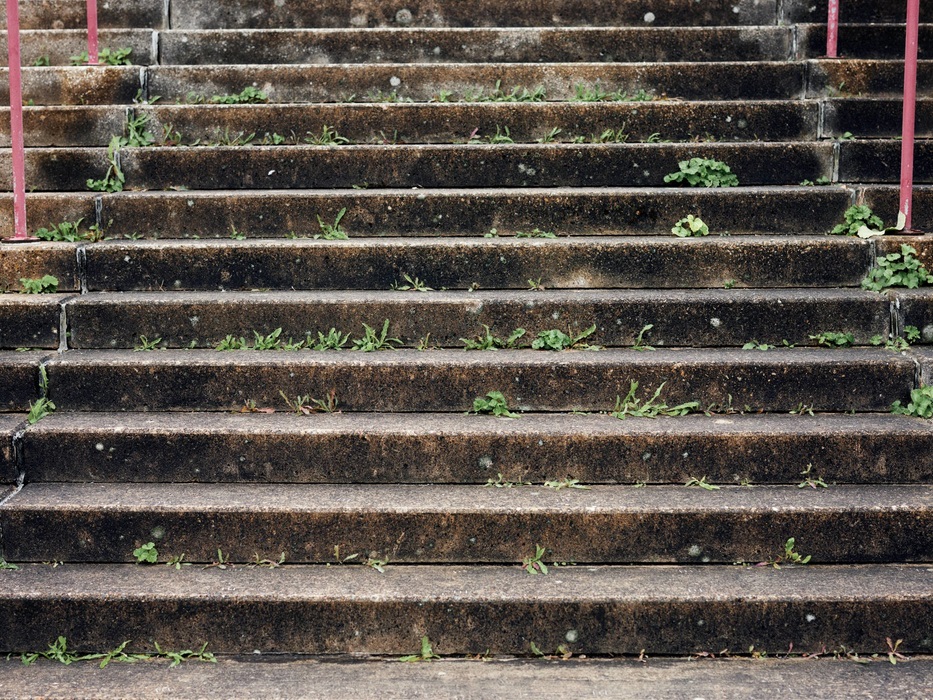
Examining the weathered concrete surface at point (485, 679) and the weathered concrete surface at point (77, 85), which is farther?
the weathered concrete surface at point (77, 85)

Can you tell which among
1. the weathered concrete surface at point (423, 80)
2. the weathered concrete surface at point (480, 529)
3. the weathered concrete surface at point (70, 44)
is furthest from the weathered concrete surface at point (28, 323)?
the weathered concrete surface at point (70, 44)

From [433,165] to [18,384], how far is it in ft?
6.57

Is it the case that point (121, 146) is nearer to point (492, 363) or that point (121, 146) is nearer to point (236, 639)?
point (492, 363)

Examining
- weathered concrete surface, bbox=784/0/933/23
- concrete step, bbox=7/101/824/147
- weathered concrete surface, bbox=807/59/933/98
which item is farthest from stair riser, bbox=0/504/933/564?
weathered concrete surface, bbox=784/0/933/23

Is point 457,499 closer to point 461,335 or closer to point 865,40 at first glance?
point 461,335

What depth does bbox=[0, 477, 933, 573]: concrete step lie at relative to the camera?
3.20 m

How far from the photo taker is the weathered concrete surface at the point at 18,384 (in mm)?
3643

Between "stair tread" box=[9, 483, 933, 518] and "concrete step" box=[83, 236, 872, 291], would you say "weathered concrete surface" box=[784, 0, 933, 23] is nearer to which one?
"concrete step" box=[83, 236, 872, 291]

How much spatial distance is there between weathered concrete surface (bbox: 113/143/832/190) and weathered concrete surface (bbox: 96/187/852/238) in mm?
189

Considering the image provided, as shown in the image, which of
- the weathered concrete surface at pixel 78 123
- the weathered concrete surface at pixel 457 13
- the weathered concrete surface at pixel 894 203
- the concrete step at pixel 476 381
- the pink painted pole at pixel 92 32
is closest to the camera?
the concrete step at pixel 476 381

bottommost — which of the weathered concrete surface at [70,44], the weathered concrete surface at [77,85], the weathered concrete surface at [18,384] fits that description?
the weathered concrete surface at [18,384]

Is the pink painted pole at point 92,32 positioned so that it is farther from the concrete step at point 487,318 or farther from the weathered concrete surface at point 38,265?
the concrete step at point 487,318

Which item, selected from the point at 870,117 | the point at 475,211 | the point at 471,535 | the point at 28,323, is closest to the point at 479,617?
the point at 471,535

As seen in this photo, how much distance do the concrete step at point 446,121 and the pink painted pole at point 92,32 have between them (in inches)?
14.8
